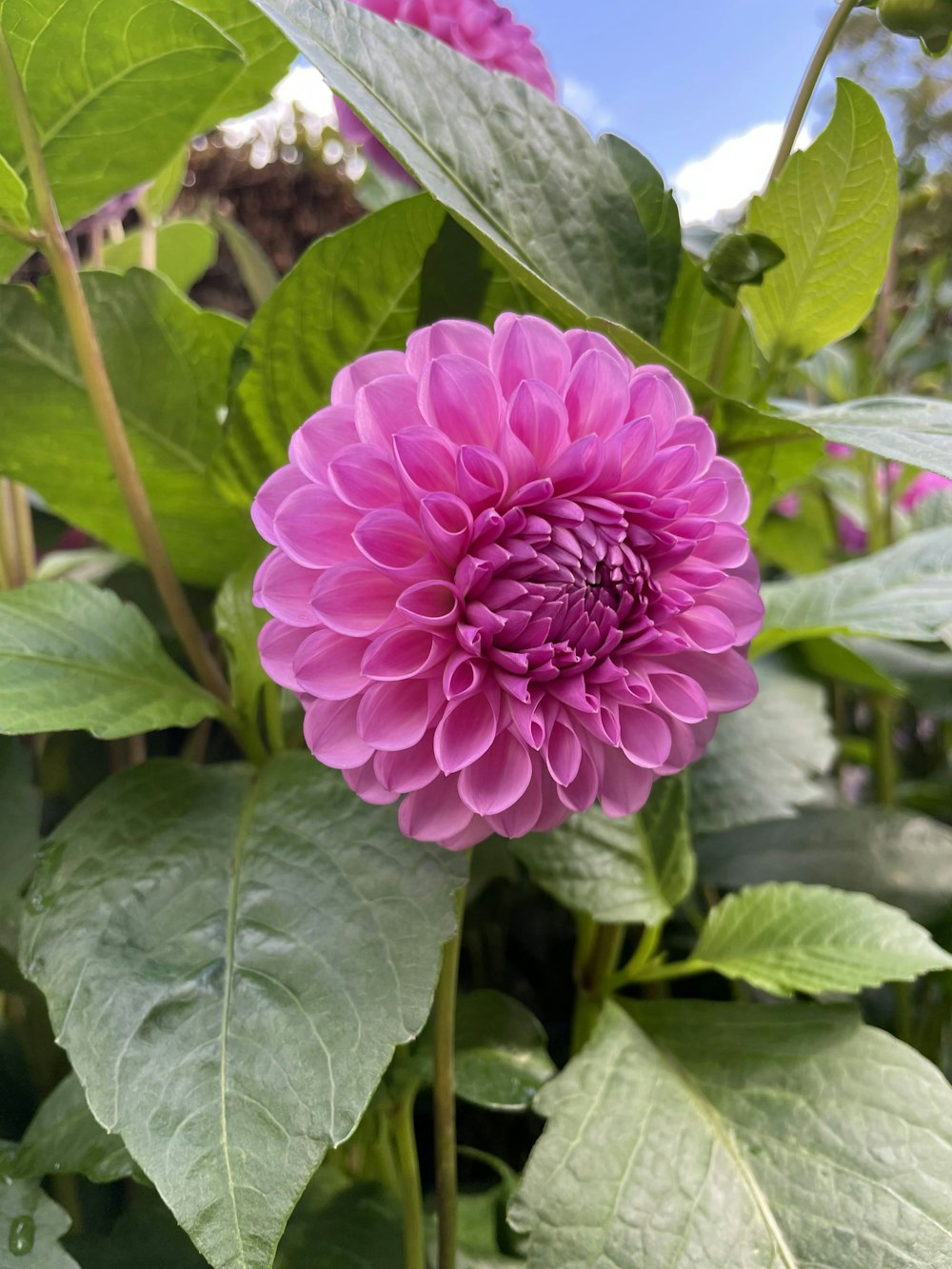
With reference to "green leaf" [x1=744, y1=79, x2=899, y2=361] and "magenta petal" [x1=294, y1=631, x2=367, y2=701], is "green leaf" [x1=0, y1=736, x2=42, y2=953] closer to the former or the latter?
"magenta petal" [x1=294, y1=631, x2=367, y2=701]

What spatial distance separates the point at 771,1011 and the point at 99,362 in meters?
0.37

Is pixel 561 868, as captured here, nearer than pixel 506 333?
No

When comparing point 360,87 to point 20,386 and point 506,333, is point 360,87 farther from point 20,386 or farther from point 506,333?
point 20,386

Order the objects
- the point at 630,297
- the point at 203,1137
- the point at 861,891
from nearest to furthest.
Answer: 1. the point at 203,1137
2. the point at 630,297
3. the point at 861,891

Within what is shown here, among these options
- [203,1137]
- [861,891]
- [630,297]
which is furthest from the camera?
[861,891]

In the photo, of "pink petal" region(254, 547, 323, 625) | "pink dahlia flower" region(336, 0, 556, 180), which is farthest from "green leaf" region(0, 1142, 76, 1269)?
"pink dahlia flower" region(336, 0, 556, 180)

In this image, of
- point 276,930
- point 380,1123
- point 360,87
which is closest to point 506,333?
point 360,87

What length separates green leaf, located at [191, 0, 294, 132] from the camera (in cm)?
34

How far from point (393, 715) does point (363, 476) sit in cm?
7

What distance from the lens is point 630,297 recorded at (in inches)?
13.7

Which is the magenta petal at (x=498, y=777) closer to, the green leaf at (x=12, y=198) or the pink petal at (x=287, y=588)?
the pink petal at (x=287, y=588)

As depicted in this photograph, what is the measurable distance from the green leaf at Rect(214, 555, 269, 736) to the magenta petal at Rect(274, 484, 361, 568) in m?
0.10

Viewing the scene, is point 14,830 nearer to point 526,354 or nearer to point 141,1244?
point 141,1244

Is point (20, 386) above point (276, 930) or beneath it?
above
